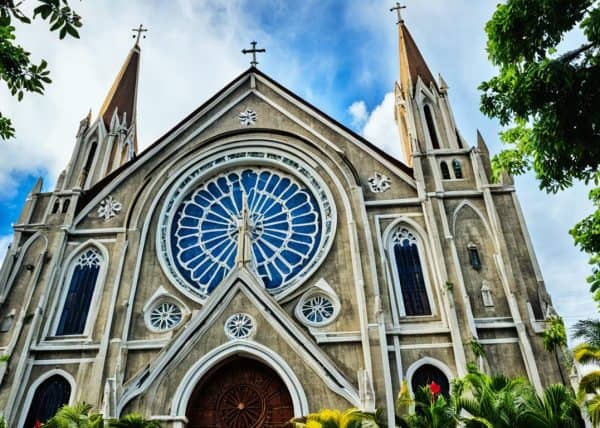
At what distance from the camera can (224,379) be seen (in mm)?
16141

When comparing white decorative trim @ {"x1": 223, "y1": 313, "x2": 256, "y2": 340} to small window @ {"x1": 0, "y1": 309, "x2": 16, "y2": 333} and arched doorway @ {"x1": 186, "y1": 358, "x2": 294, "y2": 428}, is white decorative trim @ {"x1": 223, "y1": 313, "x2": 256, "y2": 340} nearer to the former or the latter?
arched doorway @ {"x1": 186, "y1": 358, "x2": 294, "y2": 428}

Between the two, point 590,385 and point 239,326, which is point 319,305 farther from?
point 590,385

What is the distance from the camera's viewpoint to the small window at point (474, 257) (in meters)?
17.9

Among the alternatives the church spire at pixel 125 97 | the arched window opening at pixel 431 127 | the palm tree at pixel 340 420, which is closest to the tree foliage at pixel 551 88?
the palm tree at pixel 340 420

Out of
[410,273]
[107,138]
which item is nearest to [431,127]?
[410,273]

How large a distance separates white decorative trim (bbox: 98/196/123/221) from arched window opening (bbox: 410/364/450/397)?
13.9 meters

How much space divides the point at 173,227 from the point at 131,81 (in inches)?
507

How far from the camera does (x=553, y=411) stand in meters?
10.5

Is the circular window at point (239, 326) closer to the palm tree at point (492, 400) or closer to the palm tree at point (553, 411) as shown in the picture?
the palm tree at point (492, 400)

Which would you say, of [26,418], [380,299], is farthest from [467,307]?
[26,418]

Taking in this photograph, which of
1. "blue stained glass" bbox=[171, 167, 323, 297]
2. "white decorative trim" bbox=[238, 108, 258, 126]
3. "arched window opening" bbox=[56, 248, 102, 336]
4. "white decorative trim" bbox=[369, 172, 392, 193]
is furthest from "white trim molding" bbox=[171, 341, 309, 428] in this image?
"white decorative trim" bbox=[238, 108, 258, 126]

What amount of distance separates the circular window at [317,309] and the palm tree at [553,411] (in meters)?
7.96

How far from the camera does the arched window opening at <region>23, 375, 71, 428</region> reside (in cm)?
1630

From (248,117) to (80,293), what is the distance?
35.4ft
